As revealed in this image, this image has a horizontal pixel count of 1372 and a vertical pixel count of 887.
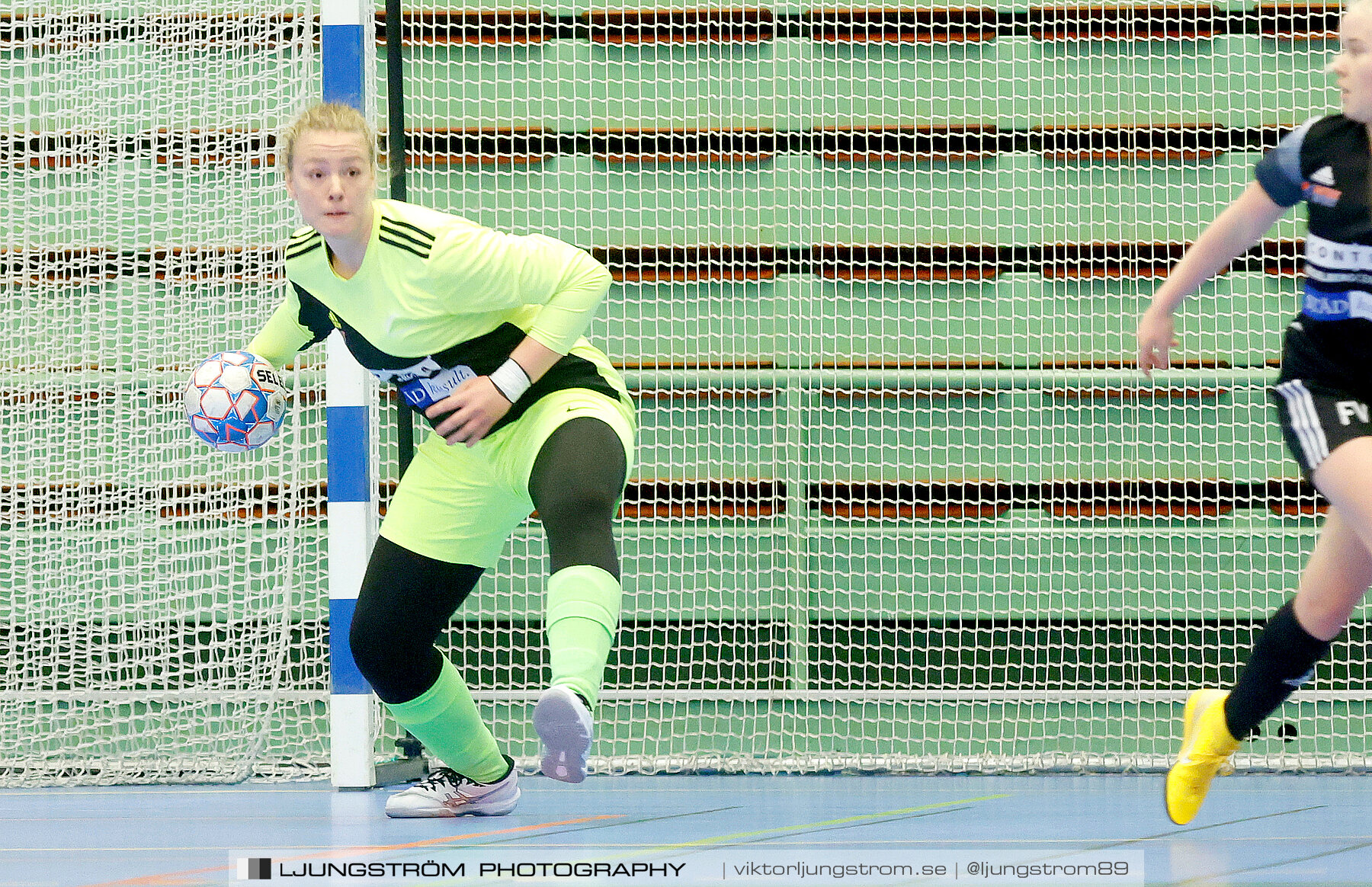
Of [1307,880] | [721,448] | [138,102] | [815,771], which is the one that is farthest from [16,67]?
[1307,880]

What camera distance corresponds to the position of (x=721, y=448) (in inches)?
210

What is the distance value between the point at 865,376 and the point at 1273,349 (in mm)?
1479

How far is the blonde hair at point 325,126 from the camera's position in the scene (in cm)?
297

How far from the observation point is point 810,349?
17.1ft

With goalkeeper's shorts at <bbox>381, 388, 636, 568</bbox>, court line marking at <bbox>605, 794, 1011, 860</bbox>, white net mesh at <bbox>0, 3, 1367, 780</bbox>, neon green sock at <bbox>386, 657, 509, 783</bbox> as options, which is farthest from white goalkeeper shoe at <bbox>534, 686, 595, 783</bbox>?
white net mesh at <bbox>0, 3, 1367, 780</bbox>

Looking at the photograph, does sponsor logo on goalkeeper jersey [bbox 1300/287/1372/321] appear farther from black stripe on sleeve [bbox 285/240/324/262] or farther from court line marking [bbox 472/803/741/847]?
black stripe on sleeve [bbox 285/240/324/262]

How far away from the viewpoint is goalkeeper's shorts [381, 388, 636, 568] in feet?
9.85

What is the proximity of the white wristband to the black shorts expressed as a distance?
1.42 m

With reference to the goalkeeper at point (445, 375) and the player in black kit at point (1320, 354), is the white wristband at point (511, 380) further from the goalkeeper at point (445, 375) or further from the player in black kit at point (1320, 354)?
the player in black kit at point (1320, 354)

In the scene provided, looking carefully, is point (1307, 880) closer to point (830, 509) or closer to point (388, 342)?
point (388, 342)

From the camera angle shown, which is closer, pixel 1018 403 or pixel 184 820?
pixel 184 820

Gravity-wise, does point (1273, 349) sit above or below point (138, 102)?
below

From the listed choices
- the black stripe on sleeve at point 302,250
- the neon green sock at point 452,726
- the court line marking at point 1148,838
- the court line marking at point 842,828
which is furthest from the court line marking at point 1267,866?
the black stripe on sleeve at point 302,250

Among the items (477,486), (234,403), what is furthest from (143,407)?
(477,486)
